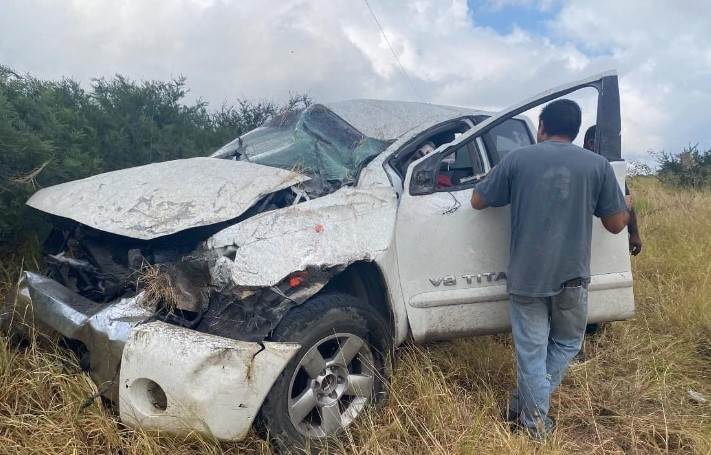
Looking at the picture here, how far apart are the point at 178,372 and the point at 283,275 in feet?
1.87

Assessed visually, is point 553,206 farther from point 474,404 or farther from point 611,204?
point 474,404

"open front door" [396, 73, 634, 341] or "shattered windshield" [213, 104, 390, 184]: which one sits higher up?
"shattered windshield" [213, 104, 390, 184]

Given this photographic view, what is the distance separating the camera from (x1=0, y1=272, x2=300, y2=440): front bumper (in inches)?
86.4

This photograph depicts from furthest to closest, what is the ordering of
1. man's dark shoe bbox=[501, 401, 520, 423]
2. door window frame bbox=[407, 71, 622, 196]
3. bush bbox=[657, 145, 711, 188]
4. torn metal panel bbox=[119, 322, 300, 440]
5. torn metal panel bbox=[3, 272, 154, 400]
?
bush bbox=[657, 145, 711, 188] < door window frame bbox=[407, 71, 622, 196] < man's dark shoe bbox=[501, 401, 520, 423] < torn metal panel bbox=[3, 272, 154, 400] < torn metal panel bbox=[119, 322, 300, 440]

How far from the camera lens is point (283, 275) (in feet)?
8.02

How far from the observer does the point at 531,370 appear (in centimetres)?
278

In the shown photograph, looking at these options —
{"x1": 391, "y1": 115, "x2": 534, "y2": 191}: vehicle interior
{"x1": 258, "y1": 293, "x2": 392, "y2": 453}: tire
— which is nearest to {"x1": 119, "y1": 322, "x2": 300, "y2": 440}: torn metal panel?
{"x1": 258, "y1": 293, "x2": 392, "y2": 453}: tire

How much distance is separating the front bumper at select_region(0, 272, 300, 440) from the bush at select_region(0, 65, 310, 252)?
186cm

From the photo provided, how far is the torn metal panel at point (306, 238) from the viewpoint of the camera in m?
2.45

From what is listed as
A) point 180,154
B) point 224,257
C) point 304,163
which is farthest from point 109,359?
point 180,154

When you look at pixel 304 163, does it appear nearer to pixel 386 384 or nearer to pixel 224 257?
pixel 224 257

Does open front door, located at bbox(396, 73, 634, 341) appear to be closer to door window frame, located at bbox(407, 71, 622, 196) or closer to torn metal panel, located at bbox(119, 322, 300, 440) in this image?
door window frame, located at bbox(407, 71, 622, 196)

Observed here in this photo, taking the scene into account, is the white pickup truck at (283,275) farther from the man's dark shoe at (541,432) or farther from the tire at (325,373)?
the man's dark shoe at (541,432)

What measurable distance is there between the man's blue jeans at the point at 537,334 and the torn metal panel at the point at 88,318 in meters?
1.74
